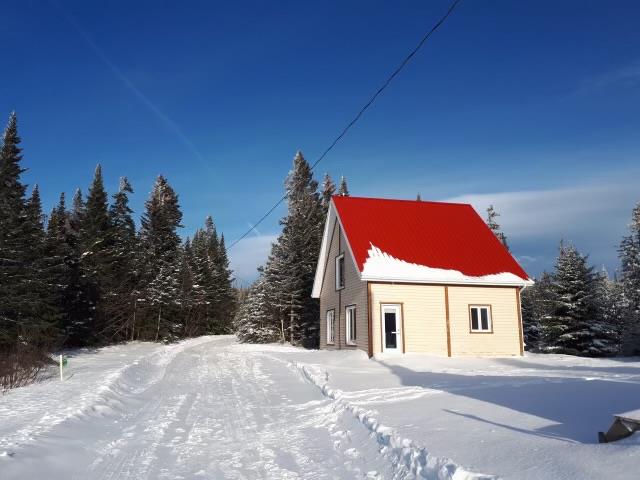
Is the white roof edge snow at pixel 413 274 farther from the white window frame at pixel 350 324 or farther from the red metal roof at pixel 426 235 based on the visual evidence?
the white window frame at pixel 350 324

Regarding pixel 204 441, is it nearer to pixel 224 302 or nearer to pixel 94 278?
pixel 94 278

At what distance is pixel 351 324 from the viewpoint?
2342 centimetres

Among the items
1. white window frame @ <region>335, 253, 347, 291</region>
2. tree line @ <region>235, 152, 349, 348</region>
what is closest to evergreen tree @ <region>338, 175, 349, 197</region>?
tree line @ <region>235, 152, 349, 348</region>

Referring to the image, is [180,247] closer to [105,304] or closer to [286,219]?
[286,219]

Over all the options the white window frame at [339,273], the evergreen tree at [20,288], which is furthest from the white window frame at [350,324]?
the evergreen tree at [20,288]

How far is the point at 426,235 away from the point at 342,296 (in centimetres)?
495

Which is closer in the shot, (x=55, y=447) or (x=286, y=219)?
(x=55, y=447)

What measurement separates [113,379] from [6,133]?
20329 mm

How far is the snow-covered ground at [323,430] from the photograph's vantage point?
5477 millimetres

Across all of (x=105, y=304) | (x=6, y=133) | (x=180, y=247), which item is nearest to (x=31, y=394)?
(x=6, y=133)

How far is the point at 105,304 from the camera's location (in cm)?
3453

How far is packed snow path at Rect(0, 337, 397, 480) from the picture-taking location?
6027mm

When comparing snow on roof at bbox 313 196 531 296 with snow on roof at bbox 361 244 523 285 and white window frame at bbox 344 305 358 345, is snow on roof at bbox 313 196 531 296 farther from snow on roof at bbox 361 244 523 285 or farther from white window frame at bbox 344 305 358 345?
white window frame at bbox 344 305 358 345

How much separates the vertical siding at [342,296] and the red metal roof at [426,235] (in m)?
1.14
